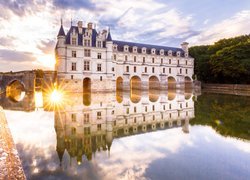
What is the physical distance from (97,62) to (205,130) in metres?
29.7

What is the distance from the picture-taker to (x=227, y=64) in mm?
47094

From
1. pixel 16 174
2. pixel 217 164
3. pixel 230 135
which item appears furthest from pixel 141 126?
pixel 16 174

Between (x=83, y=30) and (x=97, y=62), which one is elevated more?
(x=83, y=30)

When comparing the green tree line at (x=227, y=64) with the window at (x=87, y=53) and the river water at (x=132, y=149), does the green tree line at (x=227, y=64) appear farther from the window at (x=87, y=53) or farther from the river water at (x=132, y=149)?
the river water at (x=132, y=149)

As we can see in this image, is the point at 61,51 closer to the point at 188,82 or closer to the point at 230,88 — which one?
the point at 230,88

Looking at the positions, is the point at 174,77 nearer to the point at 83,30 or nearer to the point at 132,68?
the point at 132,68

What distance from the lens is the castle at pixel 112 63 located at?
117 feet

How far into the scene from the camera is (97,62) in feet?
124

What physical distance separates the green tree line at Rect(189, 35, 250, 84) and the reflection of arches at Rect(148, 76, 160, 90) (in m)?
13.3

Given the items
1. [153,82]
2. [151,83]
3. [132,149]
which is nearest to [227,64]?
[153,82]

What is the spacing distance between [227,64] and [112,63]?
25714mm

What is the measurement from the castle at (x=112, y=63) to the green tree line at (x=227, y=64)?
3.48 m

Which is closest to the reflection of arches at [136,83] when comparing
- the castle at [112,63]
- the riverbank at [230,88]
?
the castle at [112,63]

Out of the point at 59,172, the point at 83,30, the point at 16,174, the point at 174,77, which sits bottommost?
the point at 59,172
